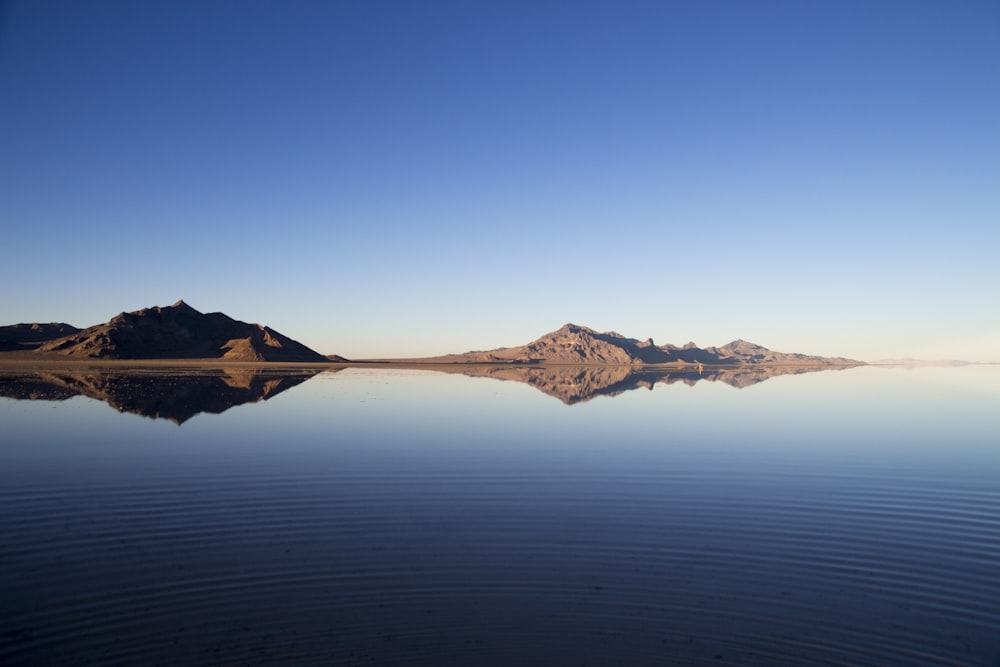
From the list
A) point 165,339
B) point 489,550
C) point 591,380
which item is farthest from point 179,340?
point 489,550

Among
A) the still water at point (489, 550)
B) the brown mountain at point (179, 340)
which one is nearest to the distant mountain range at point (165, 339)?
the brown mountain at point (179, 340)

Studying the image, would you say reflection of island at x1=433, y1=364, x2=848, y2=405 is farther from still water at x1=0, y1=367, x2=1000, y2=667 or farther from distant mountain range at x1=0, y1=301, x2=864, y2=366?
distant mountain range at x1=0, y1=301, x2=864, y2=366

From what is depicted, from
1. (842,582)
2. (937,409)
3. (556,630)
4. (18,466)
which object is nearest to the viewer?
(556,630)

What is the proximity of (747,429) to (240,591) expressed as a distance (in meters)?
25.8

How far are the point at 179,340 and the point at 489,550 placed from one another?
163647 mm

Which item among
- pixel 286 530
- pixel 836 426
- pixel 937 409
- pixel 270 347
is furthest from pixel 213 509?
pixel 270 347

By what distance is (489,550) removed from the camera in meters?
11.0

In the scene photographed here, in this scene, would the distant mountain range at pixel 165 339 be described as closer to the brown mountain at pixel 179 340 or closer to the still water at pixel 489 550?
the brown mountain at pixel 179 340

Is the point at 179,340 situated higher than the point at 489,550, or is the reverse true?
the point at 179,340

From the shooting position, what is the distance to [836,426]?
30.4 metres

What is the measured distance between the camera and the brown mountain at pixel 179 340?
131750mm

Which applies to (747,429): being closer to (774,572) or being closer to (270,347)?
(774,572)

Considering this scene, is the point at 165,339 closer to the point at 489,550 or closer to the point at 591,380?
the point at 591,380

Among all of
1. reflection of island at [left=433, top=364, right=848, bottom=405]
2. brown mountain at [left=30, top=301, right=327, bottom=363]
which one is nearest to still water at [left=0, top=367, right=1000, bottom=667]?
reflection of island at [left=433, top=364, right=848, bottom=405]
